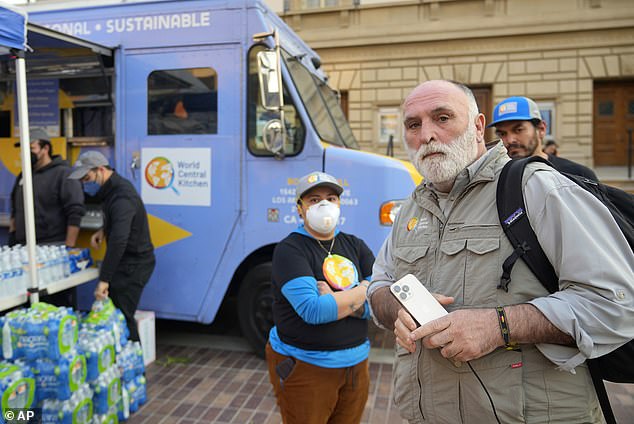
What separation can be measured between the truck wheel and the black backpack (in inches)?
131

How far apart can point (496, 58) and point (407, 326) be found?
14275 millimetres

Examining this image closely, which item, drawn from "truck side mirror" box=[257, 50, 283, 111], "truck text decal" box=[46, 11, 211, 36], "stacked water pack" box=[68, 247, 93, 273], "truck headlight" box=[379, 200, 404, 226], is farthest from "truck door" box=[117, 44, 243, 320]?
"truck headlight" box=[379, 200, 404, 226]

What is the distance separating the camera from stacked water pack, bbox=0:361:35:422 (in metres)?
2.72

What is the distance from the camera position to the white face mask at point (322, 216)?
102 inches

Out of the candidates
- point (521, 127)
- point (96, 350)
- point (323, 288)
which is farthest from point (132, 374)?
point (521, 127)

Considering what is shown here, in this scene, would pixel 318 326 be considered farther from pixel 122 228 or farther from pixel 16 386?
pixel 122 228

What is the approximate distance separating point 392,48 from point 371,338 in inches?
450

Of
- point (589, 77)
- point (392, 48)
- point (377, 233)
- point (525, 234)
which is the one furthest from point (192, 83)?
point (589, 77)

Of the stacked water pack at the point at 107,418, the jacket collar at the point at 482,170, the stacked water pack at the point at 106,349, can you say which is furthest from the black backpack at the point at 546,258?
the stacked water pack at the point at 107,418

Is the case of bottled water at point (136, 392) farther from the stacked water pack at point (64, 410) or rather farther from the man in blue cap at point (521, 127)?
the man in blue cap at point (521, 127)

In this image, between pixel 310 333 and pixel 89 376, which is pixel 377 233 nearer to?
pixel 310 333

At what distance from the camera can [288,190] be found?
4.39 metres

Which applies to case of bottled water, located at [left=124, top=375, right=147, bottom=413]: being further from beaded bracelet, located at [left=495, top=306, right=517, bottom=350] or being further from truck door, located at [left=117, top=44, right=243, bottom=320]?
beaded bracelet, located at [left=495, top=306, right=517, bottom=350]

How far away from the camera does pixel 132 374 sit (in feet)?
12.2
